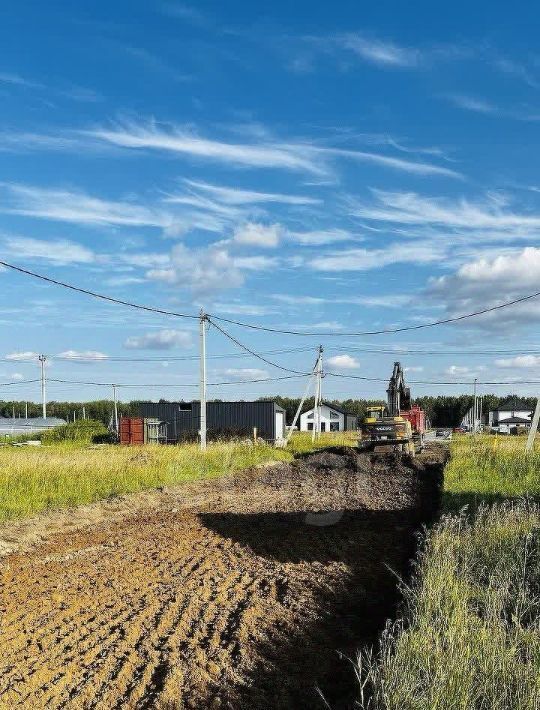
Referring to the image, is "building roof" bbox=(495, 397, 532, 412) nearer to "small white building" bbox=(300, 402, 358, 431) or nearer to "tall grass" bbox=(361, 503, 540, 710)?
"small white building" bbox=(300, 402, 358, 431)

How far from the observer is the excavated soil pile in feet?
18.4

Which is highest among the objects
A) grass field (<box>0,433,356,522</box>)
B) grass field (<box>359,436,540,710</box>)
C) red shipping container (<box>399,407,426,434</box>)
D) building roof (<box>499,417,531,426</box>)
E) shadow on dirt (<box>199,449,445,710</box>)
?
red shipping container (<box>399,407,426,434</box>)

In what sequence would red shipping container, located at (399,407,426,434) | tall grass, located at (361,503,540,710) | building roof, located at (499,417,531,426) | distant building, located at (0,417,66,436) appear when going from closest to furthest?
1. tall grass, located at (361,503,540,710)
2. red shipping container, located at (399,407,426,434)
3. distant building, located at (0,417,66,436)
4. building roof, located at (499,417,531,426)

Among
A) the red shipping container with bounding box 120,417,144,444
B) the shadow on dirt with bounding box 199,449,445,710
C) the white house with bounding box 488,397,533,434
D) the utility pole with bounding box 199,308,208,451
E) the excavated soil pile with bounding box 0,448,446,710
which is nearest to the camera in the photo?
the excavated soil pile with bounding box 0,448,446,710

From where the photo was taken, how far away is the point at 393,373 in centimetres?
3212

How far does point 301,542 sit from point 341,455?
17.9m

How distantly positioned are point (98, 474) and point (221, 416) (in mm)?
34930

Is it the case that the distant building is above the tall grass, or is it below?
below

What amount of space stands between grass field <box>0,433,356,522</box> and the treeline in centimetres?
6854

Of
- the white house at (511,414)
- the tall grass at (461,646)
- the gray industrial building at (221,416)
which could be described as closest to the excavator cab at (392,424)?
the gray industrial building at (221,416)

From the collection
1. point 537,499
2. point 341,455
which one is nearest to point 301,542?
point 537,499

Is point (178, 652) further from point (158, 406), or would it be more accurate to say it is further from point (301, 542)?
point (158, 406)

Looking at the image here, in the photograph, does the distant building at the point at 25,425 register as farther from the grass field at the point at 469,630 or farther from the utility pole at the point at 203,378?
the grass field at the point at 469,630

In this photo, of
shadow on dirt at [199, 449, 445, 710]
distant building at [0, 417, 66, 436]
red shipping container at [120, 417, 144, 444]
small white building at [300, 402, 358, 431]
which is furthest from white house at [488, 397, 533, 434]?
shadow on dirt at [199, 449, 445, 710]
